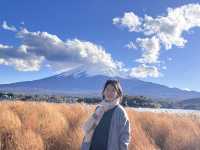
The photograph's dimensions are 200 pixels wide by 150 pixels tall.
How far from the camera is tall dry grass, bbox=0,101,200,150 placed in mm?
9337

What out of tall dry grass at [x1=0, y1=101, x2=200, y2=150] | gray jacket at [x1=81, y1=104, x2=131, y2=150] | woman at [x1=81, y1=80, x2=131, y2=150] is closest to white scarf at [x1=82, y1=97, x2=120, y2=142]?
woman at [x1=81, y1=80, x2=131, y2=150]

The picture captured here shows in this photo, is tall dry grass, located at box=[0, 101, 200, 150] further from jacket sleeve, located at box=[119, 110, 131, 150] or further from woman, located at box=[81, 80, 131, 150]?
jacket sleeve, located at box=[119, 110, 131, 150]

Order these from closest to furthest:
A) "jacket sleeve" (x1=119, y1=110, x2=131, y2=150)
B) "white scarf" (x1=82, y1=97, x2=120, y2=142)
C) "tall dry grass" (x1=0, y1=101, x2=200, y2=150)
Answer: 1. "jacket sleeve" (x1=119, y1=110, x2=131, y2=150)
2. "white scarf" (x1=82, y1=97, x2=120, y2=142)
3. "tall dry grass" (x1=0, y1=101, x2=200, y2=150)

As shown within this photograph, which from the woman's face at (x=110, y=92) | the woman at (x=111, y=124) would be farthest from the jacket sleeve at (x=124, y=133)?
the woman's face at (x=110, y=92)

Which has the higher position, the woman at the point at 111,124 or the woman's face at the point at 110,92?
the woman's face at the point at 110,92

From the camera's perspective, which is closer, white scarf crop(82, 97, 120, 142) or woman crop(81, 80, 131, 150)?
woman crop(81, 80, 131, 150)

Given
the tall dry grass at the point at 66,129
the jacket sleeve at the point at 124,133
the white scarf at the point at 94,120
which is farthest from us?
the tall dry grass at the point at 66,129

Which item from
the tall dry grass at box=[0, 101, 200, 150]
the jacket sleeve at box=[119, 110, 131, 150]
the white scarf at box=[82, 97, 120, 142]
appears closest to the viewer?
the jacket sleeve at box=[119, 110, 131, 150]

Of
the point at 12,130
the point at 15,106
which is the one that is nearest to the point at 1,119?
the point at 12,130

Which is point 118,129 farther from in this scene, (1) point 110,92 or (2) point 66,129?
(2) point 66,129

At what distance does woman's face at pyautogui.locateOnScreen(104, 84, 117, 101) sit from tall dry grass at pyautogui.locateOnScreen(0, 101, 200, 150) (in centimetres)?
353

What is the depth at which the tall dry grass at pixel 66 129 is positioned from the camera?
A: 30.6 feet

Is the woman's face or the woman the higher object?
the woman's face

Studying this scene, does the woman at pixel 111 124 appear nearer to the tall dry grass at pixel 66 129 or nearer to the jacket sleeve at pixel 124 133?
the jacket sleeve at pixel 124 133
